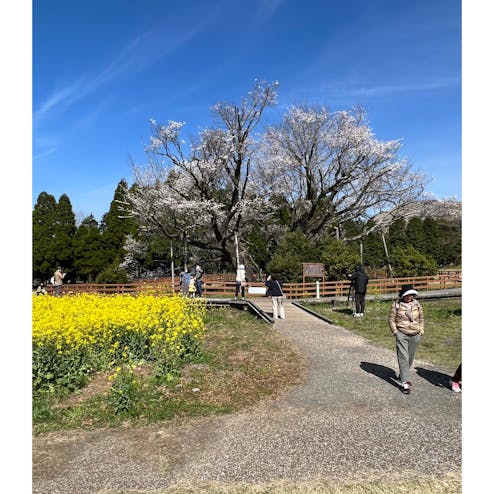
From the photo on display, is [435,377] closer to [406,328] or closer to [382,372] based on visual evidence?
[382,372]

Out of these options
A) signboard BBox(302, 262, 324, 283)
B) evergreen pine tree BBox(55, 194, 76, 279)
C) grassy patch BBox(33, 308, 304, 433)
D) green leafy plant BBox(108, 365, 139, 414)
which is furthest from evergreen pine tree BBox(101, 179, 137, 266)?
green leafy plant BBox(108, 365, 139, 414)

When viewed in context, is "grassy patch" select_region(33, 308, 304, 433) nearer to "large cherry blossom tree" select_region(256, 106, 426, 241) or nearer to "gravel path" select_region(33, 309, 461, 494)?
"gravel path" select_region(33, 309, 461, 494)

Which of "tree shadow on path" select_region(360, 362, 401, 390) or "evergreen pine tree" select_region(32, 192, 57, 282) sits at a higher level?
"evergreen pine tree" select_region(32, 192, 57, 282)

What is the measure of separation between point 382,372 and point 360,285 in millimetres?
6602

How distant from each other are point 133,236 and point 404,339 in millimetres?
30969

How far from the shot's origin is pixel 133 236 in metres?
34.9

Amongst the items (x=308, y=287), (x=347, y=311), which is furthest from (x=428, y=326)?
(x=308, y=287)

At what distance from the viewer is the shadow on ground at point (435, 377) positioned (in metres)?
7.10

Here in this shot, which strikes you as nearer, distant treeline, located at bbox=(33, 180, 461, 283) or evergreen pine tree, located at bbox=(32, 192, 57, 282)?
distant treeline, located at bbox=(33, 180, 461, 283)

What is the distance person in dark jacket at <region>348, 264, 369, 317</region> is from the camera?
1400 centimetres

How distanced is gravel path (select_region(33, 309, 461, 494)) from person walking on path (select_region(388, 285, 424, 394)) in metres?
0.38

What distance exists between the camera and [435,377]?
295 inches
